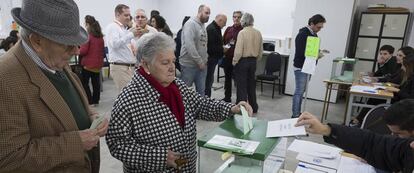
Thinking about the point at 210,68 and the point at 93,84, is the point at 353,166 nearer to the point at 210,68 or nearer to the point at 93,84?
the point at 210,68

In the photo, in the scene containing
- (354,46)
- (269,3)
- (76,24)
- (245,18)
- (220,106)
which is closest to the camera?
(76,24)

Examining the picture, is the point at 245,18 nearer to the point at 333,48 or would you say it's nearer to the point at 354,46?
the point at 333,48

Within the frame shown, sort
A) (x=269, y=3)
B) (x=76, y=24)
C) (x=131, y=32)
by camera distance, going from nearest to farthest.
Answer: (x=76, y=24) < (x=131, y=32) < (x=269, y=3)

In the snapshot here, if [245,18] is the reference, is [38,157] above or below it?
below

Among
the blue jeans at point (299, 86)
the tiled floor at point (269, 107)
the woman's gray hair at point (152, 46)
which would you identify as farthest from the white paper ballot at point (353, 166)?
the blue jeans at point (299, 86)

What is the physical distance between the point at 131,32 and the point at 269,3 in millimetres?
4280

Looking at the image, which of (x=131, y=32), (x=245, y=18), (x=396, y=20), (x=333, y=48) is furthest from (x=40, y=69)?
(x=396, y=20)

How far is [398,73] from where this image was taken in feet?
13.7

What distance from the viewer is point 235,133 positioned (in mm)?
1365

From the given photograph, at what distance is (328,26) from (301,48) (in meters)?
1.53

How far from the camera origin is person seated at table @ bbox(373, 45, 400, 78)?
4.45 metres

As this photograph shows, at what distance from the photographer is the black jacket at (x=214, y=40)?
438 centimetres

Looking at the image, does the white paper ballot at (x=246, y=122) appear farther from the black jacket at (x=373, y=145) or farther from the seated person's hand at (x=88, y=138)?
the seated person's hand at (x=88, y=138)

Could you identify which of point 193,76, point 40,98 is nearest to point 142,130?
point 40,98
